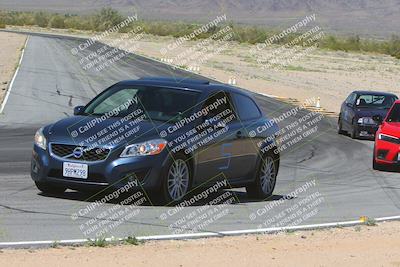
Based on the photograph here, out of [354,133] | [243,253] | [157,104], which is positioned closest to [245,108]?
[157,104]

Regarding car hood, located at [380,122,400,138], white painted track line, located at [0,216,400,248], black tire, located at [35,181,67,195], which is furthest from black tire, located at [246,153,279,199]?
car hood, located at [380,122,400,138]

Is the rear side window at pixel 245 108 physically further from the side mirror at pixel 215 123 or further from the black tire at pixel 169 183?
the black tire at pixel 169 183

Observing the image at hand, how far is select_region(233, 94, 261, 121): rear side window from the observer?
11805mm

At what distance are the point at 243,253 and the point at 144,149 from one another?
99.2 inches

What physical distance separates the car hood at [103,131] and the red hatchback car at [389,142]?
7301 millimetres

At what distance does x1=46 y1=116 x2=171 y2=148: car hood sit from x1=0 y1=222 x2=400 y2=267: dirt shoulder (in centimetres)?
207

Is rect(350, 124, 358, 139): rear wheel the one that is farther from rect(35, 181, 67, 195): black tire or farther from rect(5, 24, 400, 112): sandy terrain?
rect(35, 181, 67, 195): black tire

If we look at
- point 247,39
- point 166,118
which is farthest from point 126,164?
point 247,39

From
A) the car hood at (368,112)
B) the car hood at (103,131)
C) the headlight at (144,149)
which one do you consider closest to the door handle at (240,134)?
the car hood at (103,131)

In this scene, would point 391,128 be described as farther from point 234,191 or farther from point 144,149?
point 144,149

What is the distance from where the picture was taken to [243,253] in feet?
26.1

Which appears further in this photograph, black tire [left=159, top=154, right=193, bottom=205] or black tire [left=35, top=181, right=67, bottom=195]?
black tire [left=35, top=181, right=67, bottom=195]

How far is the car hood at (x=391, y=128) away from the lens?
653 inches

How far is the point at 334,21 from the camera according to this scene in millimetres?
192375
